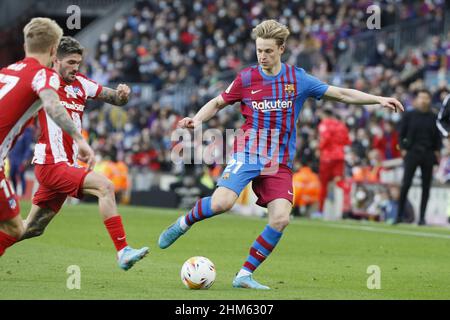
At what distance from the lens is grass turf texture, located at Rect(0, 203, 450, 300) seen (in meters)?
8.88

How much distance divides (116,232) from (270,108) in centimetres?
181

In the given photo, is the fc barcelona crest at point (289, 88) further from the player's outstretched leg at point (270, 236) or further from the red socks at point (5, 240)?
the red socks at point (5, 240)

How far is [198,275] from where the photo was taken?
9039mm

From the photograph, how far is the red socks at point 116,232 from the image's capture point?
9289 mm

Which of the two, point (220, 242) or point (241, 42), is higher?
point (241, 42)

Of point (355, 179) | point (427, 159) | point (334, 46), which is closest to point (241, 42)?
point (334, 46)

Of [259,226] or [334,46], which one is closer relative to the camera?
[259,226]

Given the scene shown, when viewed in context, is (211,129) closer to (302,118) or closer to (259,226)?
(302,118)

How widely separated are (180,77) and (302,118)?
30.7 feet

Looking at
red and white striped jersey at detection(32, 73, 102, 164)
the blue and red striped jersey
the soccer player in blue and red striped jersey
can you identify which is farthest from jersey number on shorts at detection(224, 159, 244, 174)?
red and white striped jersey at detection(32, 73, 102, 164)

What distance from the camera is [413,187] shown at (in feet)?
68.9

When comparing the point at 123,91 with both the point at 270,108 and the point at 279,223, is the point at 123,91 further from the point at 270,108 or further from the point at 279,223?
the point at 279,223

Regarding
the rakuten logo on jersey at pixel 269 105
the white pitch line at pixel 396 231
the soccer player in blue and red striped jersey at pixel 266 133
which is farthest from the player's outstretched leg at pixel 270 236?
the white pitch line at pixel 396 231

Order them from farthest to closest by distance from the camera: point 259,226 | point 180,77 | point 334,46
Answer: point 180,77
point 334,46
point 259,226
